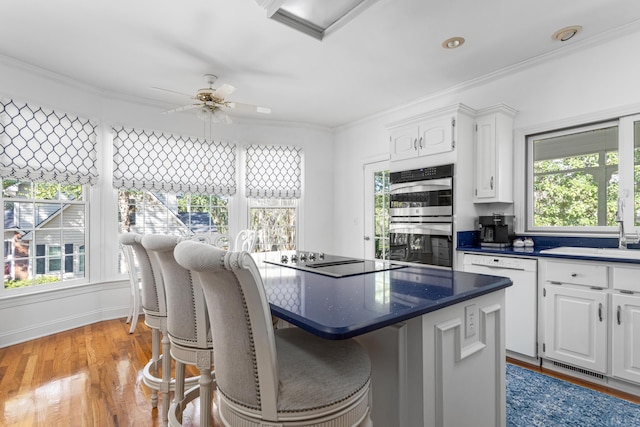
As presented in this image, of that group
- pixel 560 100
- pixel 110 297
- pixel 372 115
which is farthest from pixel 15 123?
pixel 560 100

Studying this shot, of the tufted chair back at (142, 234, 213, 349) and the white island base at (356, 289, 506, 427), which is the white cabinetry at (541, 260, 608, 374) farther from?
the tufted chair back at (142, 234, 213, 349)

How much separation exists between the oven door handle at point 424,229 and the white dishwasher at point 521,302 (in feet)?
1.62

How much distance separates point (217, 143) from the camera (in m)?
4.77

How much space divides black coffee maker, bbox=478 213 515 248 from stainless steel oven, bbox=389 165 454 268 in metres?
0.33

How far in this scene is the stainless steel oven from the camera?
323 cm

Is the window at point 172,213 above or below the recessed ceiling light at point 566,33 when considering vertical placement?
below

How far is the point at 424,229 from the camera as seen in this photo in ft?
11.2

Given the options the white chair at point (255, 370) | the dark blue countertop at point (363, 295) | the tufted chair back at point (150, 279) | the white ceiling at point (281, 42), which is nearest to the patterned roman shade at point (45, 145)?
the white ceiling at point (281, 42)

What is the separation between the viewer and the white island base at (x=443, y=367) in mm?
1183

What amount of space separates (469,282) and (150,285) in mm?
1835

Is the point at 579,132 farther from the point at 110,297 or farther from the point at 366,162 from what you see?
the point at 110,297

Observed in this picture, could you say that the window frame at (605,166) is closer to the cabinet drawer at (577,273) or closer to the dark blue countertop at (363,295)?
the cabinet drawer at (577,273)

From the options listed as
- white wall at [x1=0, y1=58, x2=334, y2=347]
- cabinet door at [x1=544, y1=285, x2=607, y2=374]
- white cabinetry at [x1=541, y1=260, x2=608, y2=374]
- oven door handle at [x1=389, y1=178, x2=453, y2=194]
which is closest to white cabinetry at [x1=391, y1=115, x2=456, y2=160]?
oven door handle at [x1=389, y1=178, x2=453, y2=194]

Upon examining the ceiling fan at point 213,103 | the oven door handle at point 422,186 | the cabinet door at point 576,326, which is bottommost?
the cabinet door at point 576,326
